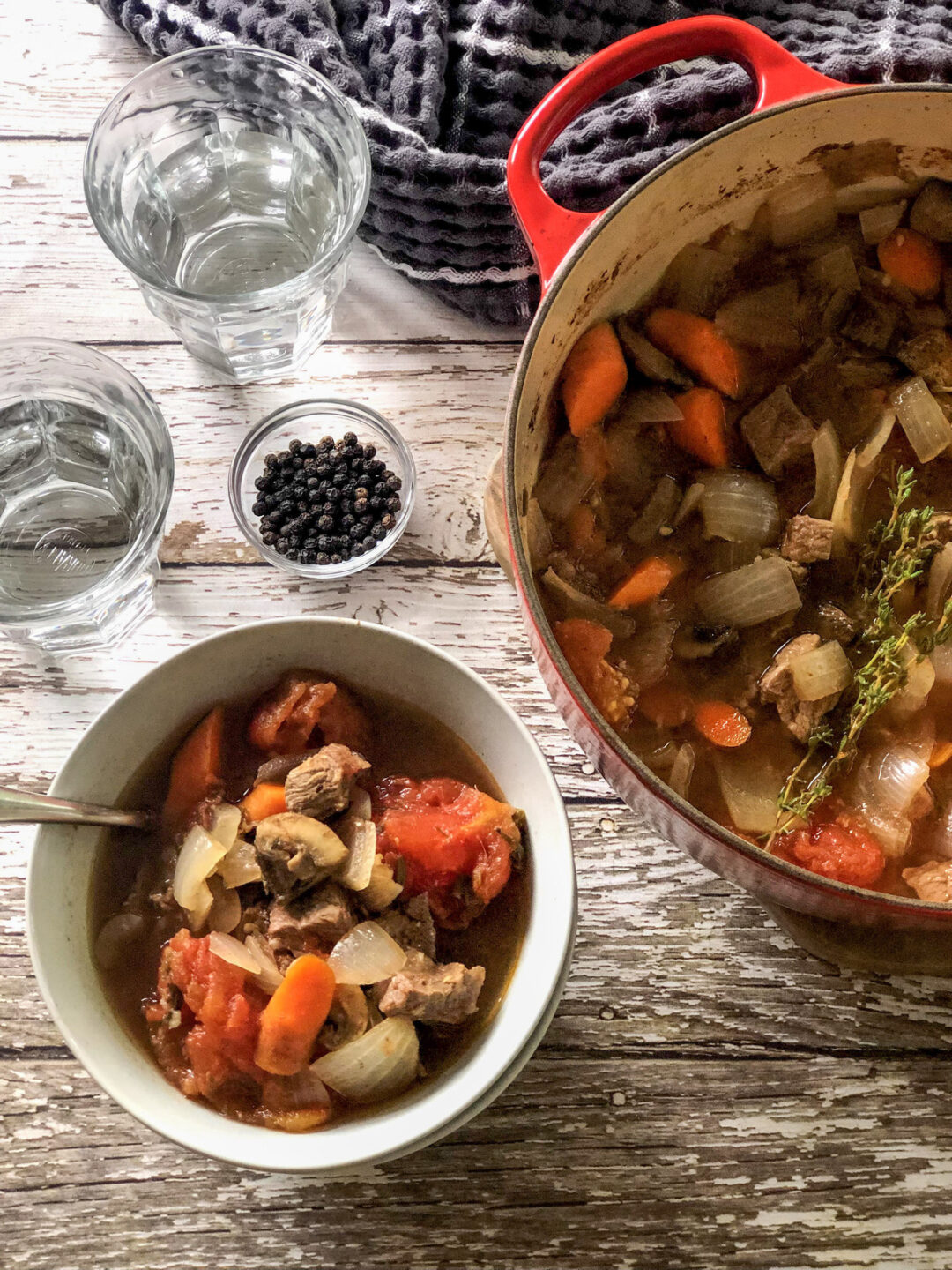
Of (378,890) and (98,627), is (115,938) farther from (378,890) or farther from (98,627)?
(98,627)

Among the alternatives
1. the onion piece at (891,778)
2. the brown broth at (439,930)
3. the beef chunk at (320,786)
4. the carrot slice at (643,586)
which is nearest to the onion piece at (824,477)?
the carrot slice at (643,586)

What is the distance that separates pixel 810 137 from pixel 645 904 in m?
1.14

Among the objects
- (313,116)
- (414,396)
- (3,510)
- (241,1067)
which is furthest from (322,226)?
(241,1067)

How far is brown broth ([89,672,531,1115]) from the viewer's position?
145 centimetres

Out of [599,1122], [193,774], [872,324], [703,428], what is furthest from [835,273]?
[599,1122]

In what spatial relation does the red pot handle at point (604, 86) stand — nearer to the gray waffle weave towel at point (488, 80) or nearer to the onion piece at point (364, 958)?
the gray waffle weave towel at point (488, 80)

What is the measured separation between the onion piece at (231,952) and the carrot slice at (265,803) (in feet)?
0.52

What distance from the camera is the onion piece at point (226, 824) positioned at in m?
1.49

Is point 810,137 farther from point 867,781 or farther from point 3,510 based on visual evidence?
point 3,510

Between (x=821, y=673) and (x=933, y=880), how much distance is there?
0.98 feet

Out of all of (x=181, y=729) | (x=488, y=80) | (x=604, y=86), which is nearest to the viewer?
(x=604, y=86)

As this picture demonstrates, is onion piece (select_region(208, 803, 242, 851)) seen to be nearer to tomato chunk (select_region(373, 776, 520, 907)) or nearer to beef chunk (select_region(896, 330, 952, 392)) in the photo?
tomato chunk (select_region(373, 776, 520, 907))

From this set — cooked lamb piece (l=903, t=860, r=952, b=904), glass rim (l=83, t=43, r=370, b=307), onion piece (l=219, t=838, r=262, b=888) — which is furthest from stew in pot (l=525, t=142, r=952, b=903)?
onion piece (l=219, t=838, r=262, b=888)

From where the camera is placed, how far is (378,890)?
1.45 metres
